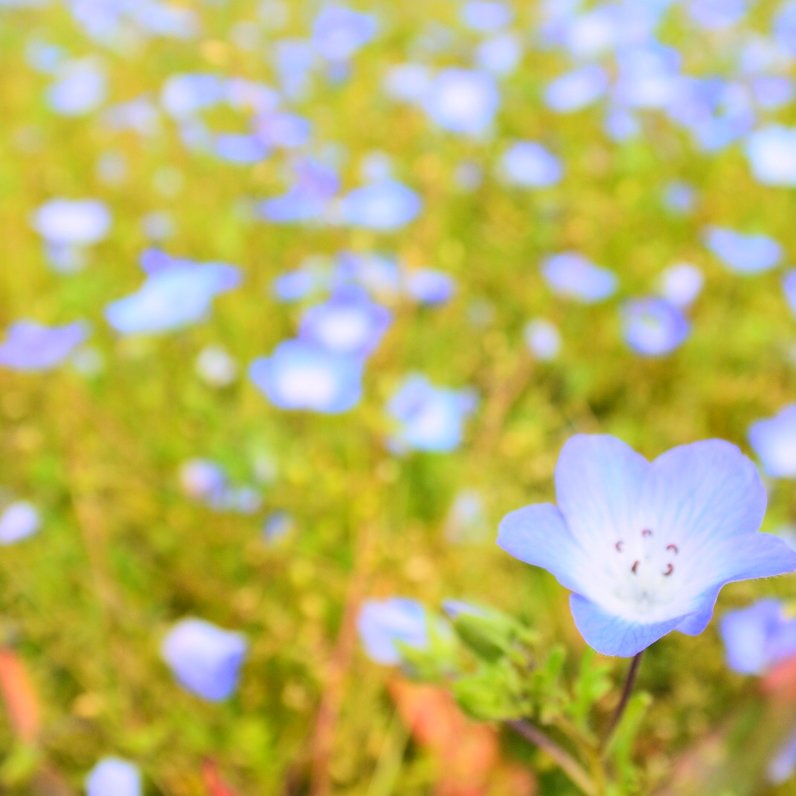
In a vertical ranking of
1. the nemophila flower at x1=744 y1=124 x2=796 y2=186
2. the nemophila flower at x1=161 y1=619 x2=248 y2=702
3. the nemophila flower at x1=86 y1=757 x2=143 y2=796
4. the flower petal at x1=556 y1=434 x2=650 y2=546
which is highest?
the flower petal at x1=556 y1=434 x2=650 y2=546

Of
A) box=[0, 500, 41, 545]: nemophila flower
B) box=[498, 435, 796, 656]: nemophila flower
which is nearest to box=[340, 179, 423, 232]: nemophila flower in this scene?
box=[0, 500, 41, 545]: nemophila flower

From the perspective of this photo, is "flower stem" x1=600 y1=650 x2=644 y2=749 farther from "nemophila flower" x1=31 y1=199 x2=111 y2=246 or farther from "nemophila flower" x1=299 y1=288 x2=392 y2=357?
"nemophila flower" x1=31 y1=199 x2=111 y2=246

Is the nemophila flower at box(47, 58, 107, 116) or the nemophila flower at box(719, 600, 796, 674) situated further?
the nemophila flower at box(47, 58, 107, 116)

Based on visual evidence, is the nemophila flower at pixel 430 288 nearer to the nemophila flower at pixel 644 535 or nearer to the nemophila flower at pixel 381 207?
the nemophila flower at pixel 381 207

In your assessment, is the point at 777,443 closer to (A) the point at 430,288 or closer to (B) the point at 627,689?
(A) the point at 430,288

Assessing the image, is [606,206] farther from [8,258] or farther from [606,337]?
[8,258]

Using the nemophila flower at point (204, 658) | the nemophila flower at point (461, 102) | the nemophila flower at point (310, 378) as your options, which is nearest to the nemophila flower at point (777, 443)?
the nemophila flower at point (310, 378)
